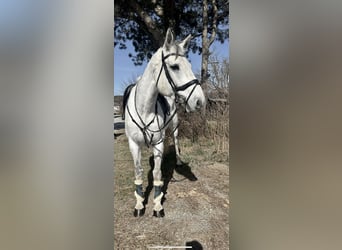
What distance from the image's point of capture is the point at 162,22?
4.47ft

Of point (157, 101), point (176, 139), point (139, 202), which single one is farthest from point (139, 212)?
point (157, 101)

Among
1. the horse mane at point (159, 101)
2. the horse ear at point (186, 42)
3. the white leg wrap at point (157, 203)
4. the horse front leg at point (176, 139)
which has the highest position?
the horse ear at point (186, 42)

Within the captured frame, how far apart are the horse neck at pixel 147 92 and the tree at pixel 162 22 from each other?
69mm

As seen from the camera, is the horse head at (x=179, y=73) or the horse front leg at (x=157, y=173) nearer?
the horse head at (x=179, y=73)

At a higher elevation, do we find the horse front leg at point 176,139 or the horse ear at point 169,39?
the horse ear at point 169,39

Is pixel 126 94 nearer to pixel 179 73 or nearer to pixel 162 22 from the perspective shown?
pixel 179 73

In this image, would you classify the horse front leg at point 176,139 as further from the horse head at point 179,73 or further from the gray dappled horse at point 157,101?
the horse head at point 179,73

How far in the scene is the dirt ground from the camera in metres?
1.36

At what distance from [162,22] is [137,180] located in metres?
0.81

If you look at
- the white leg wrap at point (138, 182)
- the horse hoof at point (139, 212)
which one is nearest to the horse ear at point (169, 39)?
the white leg wrap at point (138, 182)

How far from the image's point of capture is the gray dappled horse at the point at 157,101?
132cm
